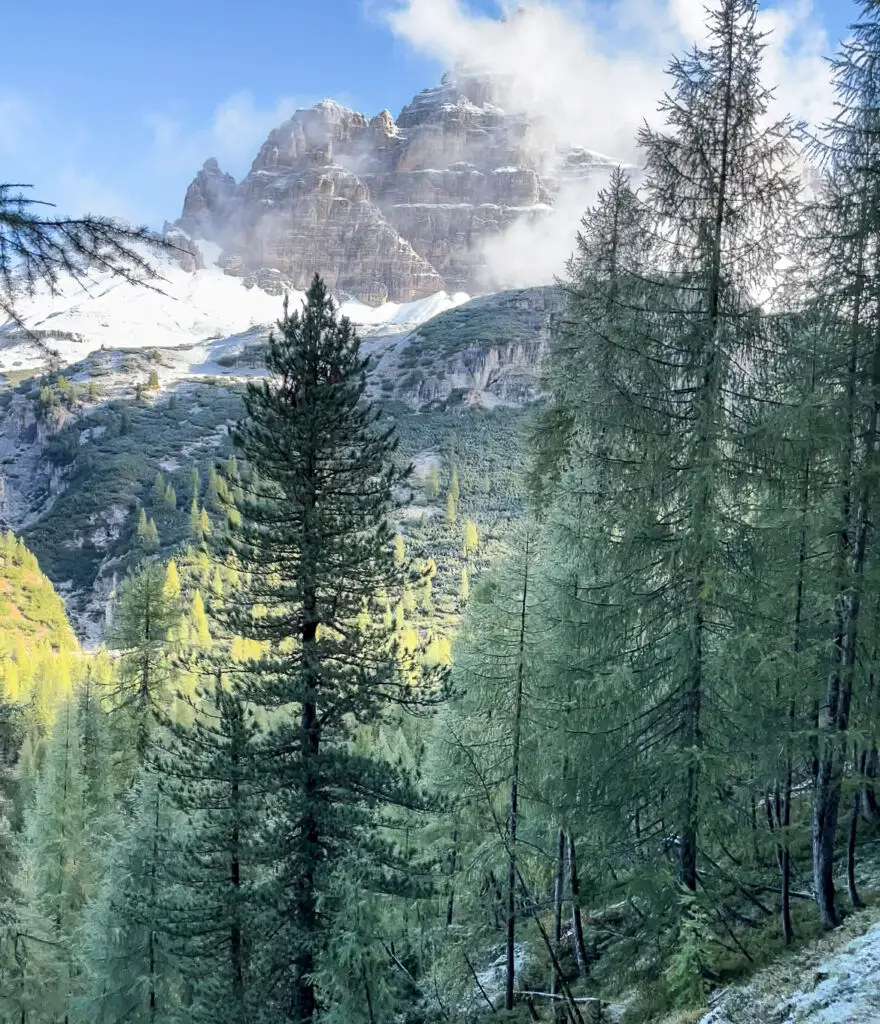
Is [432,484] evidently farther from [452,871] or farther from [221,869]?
[221,869]

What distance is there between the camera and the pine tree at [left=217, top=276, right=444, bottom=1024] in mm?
9805

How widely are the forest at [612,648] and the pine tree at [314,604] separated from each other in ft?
0.18

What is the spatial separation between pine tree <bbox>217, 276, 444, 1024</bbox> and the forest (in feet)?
0.18

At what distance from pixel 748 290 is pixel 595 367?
1.85 meters

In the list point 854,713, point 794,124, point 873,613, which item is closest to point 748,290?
point 794,124

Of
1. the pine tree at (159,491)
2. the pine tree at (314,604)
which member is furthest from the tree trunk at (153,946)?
the pine tree at (159,491)

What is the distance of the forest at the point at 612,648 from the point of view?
7.27m

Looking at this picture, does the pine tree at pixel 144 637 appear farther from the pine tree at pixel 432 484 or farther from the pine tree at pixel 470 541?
the pine tree at pixel 432 484

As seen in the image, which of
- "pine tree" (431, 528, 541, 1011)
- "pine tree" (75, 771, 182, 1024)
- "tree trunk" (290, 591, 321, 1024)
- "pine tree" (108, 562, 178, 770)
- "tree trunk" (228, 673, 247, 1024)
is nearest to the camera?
"tree trunk" (290, 591, 321, 1024)

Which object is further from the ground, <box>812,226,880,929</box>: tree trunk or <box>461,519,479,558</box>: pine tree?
<box>812,226,880,929</box>: tree trunk

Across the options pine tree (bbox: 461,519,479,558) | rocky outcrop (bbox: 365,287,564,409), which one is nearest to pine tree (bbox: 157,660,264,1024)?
pine tree (bbox: 461,519,479,558)

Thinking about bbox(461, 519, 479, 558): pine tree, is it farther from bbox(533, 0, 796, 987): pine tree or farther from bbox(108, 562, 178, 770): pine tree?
bbox(533, 0, 796, 987): pine tree

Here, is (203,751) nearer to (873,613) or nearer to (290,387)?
(290,387)

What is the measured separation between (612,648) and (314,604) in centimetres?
457
